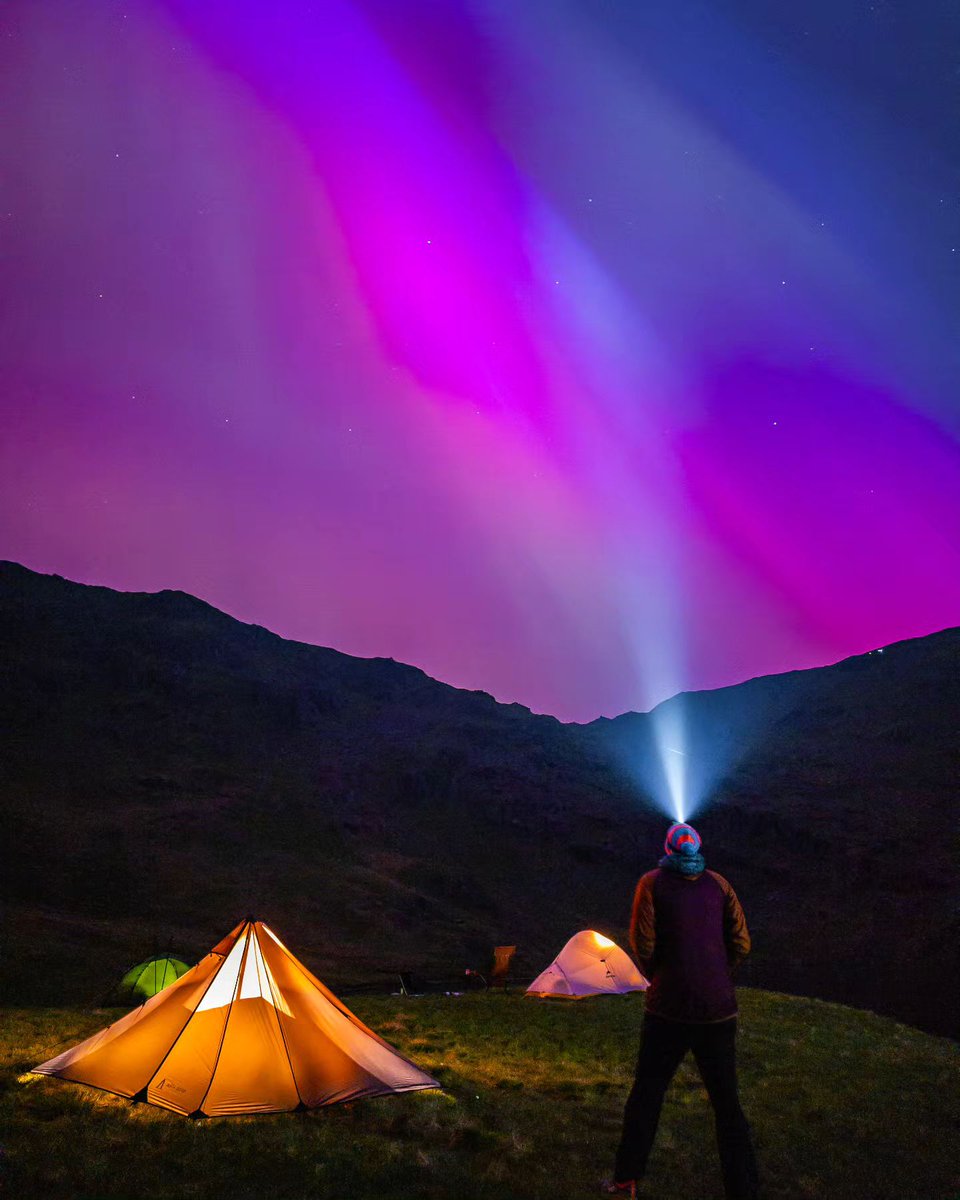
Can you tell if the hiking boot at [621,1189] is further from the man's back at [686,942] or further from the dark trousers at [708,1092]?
the man's back at [686,942]

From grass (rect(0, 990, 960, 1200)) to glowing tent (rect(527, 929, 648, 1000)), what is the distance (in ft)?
30.1

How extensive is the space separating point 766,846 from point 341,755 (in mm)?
70485

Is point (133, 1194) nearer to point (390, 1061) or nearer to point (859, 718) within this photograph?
point (390, 1061)

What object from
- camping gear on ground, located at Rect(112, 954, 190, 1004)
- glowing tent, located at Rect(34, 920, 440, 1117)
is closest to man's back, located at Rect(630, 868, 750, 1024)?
glowing tent, located at Rect(34, 920, 440, 1117)

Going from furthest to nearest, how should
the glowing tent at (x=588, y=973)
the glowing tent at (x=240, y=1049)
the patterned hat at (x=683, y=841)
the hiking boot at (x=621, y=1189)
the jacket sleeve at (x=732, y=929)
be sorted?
the glowing tent at (x=588, y=973)
the glowing tent at (x=240, y=1049)
the jacket sleeve at (x=732, y=929)
the patterned hat at (x=683, y=841)
the hiking boot at (x=621, y=1189)

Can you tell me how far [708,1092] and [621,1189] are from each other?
125 centimetres

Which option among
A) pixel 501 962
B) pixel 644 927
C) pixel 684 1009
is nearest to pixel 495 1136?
pixel 684 1009

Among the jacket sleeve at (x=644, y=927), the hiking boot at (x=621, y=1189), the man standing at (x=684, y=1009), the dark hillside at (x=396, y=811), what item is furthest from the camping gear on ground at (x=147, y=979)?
the jacket sleeve at (x=644, y=927)

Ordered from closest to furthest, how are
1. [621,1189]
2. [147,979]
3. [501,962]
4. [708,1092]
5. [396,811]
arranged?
[708,1092]
[621,1189]
[147,979]
[501,962]
[396,811]

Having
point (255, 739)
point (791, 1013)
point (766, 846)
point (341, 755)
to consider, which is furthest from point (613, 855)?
point (791, 1013)

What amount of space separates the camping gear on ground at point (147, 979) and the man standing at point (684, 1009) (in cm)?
1828

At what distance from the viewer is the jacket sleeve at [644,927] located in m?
6.34

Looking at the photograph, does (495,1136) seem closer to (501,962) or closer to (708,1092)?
(708,1092)

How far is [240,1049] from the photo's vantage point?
26.8ft
